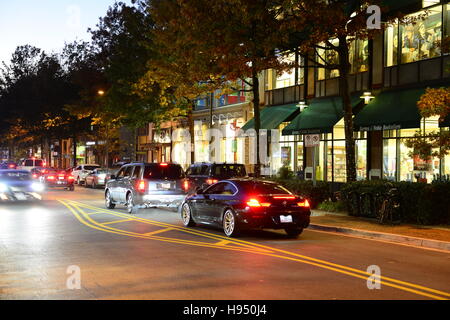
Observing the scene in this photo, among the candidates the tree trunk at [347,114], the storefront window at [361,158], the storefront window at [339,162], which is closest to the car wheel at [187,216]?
the tree trunk at [347,114]

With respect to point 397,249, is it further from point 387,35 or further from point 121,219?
point 387,35

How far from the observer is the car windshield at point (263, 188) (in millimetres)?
15961

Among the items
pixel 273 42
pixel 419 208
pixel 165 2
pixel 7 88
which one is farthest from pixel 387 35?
pixel 7 88

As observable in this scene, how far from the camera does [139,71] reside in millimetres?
43219

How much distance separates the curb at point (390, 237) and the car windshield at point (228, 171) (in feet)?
28.7

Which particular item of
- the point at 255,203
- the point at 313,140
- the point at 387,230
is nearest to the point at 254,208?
the point at 255,203

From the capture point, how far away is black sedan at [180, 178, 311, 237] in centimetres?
1533

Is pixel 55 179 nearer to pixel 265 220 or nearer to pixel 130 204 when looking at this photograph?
pixel 130 204

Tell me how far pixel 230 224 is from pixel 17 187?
49.3ft

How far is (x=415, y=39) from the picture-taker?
92.0ft

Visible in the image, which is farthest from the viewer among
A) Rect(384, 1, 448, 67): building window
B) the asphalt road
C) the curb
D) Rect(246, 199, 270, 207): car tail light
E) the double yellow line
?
Rect(384, 1, 448, 67): building window

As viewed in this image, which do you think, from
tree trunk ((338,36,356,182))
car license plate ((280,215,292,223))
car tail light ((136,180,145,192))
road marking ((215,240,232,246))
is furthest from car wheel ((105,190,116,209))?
car license plate ((280,215,292,223))

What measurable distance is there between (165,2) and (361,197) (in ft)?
57.5

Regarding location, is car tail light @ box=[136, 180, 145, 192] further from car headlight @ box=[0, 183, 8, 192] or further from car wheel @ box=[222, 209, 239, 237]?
car headlight @ box=[0, 183, 8, 192]
